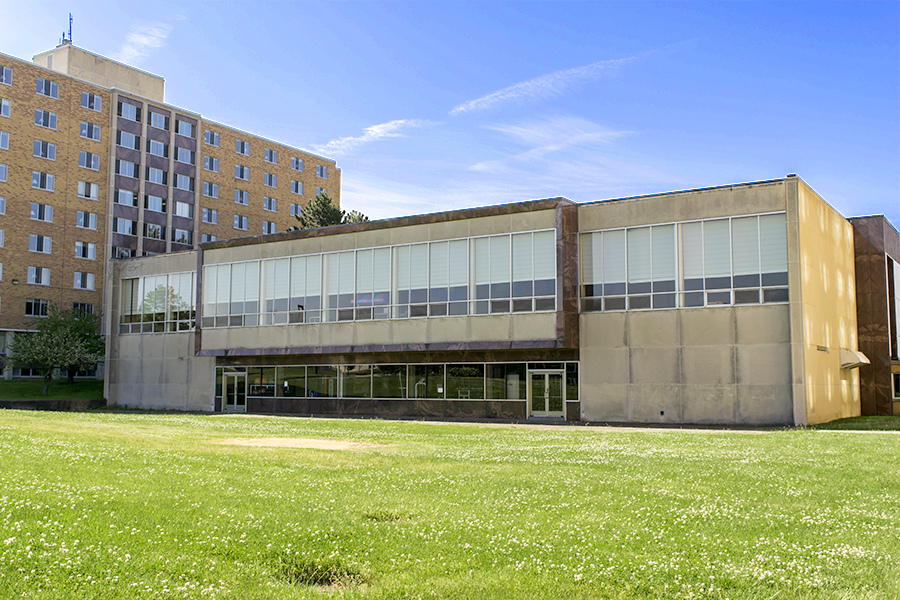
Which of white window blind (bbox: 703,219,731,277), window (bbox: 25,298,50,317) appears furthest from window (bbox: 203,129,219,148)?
white window blind (bbox: 703,219,731,277)

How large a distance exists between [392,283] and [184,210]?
45.2 meters

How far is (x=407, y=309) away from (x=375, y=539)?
30037 millimetres

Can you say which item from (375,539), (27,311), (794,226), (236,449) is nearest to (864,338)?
(794,226)

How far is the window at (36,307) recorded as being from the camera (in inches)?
2484

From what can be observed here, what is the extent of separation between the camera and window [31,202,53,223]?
6444 cm

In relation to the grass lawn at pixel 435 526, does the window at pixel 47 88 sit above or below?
above

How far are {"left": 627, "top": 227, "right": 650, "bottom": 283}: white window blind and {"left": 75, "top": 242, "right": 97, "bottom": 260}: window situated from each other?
52361 mm

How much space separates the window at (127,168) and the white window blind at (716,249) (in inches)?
2241

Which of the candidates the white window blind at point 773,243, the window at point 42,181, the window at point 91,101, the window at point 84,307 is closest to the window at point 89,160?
the window at point 42,181

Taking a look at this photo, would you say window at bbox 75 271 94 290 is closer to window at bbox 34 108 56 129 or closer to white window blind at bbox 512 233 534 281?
window at bbox 34 108 56 129

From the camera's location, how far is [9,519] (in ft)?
A: 25.7

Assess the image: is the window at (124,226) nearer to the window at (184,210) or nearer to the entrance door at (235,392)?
the window at (184,210)

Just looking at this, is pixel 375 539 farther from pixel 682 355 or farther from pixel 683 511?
pixel 682 355

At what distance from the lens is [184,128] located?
76.9m
